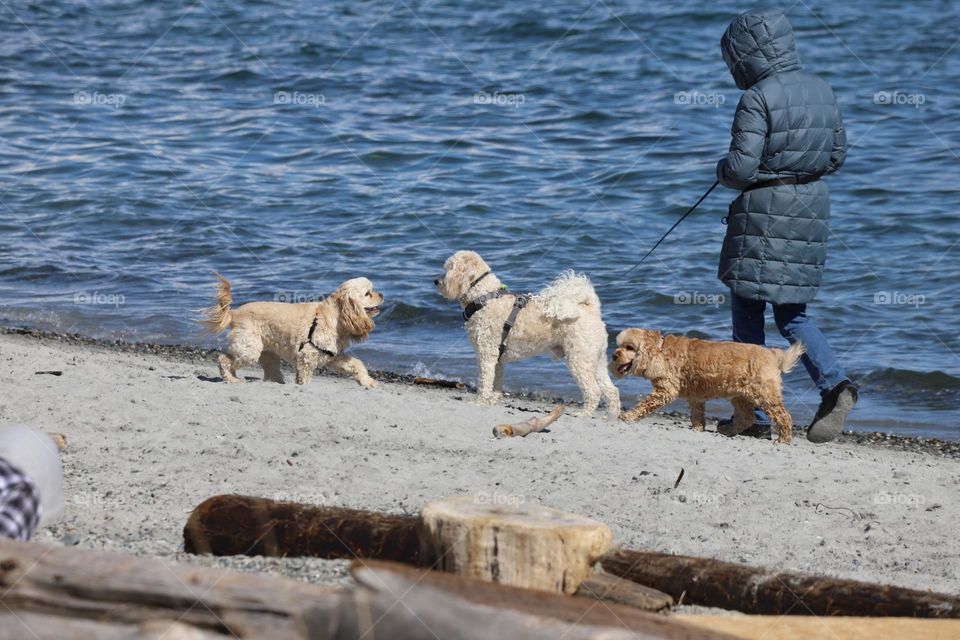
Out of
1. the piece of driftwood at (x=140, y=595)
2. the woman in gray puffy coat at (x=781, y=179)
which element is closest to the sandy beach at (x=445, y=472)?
the woman in gray puffy coat at (x=781, y=179)

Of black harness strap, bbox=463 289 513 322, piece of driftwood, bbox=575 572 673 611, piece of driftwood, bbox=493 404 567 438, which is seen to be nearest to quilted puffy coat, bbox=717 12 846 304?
piece of driftwood, bbox=493 404 567 438

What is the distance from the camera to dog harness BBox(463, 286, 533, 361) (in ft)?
30.0

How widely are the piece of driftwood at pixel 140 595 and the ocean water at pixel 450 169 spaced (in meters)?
7.90

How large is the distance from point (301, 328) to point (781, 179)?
3.78 metres

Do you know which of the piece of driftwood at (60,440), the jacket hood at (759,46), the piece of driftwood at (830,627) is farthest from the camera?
the jacket hood at (759,46)

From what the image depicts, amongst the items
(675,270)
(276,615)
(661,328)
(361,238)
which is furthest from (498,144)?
(276,615)

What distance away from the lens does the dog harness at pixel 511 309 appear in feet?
30.0

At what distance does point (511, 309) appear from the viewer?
361 inches

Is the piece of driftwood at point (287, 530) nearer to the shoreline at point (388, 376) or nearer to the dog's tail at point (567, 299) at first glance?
the dog's tail at point (567, 299)

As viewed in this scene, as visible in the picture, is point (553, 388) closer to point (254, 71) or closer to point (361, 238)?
point (361, 238)

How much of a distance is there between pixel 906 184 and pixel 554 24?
402 inches

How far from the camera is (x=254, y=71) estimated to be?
22.6 metres

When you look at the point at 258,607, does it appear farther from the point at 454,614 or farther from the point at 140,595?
the point at 454,614

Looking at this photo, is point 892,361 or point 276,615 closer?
point 276,615
